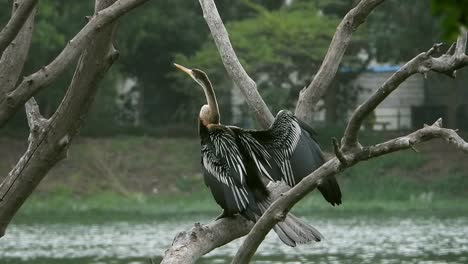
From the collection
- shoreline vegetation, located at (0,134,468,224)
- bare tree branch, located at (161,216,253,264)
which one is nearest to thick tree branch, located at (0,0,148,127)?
bare tree branch, located at (161,216,253,264)

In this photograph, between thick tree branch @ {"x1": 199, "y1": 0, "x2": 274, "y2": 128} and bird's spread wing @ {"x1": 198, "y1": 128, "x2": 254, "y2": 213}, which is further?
thick tree branch @ {"x1": 199, "y1": 0, "x2": 274, "y2": 128}

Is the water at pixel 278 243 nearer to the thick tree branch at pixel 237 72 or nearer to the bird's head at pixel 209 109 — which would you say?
the thick tree branch at pixel 237 72

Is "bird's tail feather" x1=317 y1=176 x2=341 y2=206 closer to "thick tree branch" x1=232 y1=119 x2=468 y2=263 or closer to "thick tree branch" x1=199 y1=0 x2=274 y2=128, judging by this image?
"thick tree branch" x1=232 y1=119 x2=468 y2=263

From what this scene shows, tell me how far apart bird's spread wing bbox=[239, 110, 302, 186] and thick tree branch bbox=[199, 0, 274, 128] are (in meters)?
0.52

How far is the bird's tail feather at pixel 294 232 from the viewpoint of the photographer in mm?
6789

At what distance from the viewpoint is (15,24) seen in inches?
221

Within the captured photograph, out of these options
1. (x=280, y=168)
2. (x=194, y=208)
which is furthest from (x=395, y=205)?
(x=280, y=168)

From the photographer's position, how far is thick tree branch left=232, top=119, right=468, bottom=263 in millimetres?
5727

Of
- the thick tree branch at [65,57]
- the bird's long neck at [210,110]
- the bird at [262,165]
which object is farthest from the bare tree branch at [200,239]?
the thick tree branch at [65,57]

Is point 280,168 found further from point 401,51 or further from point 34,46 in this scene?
point 401,51

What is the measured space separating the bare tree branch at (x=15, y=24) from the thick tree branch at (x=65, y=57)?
22 cm

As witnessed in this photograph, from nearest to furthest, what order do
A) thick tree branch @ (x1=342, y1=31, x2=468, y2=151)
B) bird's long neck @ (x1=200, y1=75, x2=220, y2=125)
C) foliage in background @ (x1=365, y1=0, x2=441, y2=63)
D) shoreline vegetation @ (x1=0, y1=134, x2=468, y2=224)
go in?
thick tree branch @ (x1=342, y1=31, x2=468, y2=151)
bird's long neck @ (x1=200, y1=75, x2=220, y2=125)
shoreline vegetation @ (x1=0, y1=134, x2=468, y2=224)
foliage in background @ (x1=365, y1=0, x2=441, y2=63)

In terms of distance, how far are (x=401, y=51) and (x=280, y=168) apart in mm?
27286

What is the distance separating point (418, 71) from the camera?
19.1 ft
